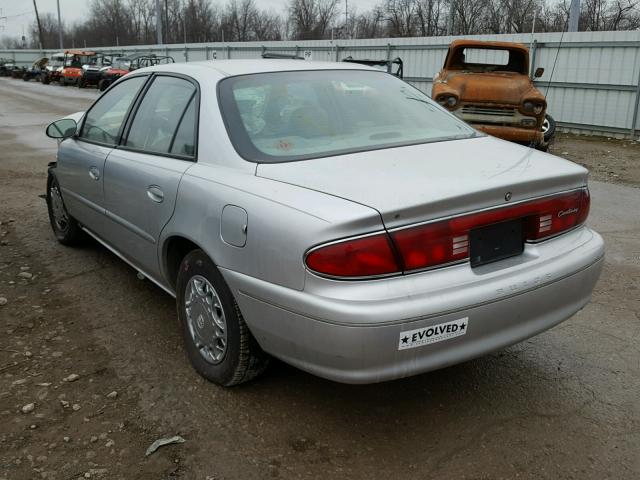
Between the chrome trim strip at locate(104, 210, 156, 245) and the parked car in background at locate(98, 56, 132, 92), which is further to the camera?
the parked car in background at locate(98, 56, 132, 92)

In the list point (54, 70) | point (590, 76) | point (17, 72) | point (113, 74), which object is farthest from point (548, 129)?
point (17, 72)

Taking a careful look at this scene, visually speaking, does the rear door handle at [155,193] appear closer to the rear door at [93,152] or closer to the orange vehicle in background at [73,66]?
the rear door at [93,152]

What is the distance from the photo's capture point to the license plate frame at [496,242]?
254cm

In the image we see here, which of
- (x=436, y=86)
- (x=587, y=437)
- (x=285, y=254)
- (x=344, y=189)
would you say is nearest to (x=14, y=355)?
(x=285, y=254)

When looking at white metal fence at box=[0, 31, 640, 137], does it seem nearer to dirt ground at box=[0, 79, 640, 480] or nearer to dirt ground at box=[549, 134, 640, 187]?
dirt ground at box=[549, 134, 640, 187]

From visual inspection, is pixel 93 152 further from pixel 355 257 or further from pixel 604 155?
pixel 604 155

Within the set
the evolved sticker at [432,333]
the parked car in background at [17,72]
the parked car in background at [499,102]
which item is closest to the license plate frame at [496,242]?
the evolved sticker at [432,333]

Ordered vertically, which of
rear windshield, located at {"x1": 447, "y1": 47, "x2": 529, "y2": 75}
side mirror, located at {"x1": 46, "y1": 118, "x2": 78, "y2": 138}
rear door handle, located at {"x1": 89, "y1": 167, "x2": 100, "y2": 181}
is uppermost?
rear windshield, located at {"x1": 447, "y1": 47, "x2": 529, "y2": 75}

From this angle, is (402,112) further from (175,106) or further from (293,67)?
(175,106)

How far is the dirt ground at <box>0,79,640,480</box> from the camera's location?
256cm

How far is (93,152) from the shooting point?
4223mm

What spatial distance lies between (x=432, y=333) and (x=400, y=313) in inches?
6.7

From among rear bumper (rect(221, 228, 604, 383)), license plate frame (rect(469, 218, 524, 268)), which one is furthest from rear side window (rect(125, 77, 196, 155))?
license plate frame (rect(469, 218, 524, 268))

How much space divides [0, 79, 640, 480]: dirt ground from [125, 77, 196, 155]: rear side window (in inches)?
43.8
